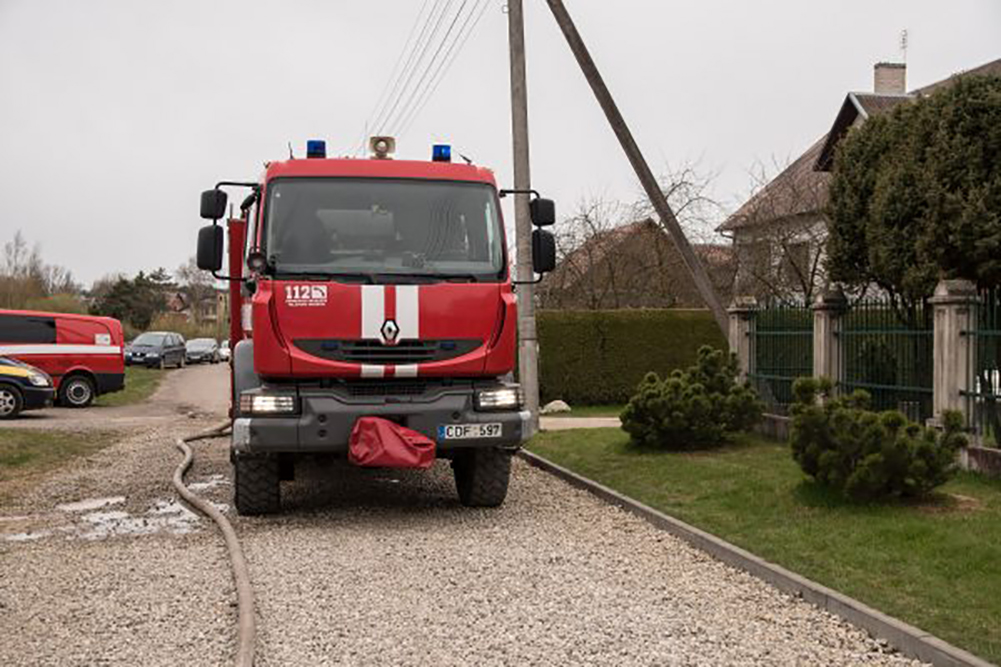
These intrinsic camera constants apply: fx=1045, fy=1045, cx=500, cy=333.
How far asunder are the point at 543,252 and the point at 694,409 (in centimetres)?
391

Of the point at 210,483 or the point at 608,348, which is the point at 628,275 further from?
the point at 210,483

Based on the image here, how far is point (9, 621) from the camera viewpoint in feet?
19.5

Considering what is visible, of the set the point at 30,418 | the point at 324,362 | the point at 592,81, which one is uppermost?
the point at 592,81

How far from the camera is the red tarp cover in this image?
27.7 ft

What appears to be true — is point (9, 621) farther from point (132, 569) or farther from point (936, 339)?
point (936, 339)

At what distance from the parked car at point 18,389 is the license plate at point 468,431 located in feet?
49.0

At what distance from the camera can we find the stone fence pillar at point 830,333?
12.9 meters

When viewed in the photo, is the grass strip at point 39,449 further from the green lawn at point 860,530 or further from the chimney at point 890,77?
the chimney at point 890,77

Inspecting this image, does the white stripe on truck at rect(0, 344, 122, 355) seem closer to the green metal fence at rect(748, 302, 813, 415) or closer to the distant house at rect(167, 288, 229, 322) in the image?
the green metal fence at rect(748, 302, 813, 415)

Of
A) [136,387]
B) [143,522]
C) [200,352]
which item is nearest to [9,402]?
[136,387]

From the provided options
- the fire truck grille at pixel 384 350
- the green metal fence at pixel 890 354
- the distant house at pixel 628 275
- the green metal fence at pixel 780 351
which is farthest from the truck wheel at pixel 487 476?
the distant house at pixel 628 275

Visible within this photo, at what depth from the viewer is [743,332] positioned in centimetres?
1535

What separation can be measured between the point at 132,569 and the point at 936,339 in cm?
769

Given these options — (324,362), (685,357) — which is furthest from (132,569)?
(685,357)
